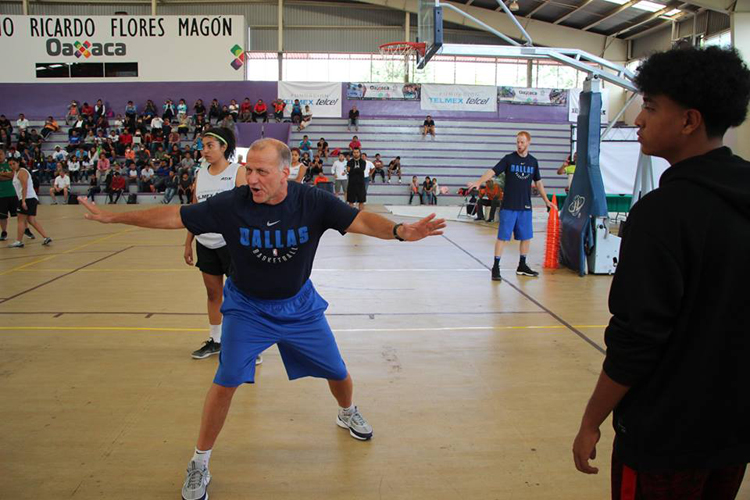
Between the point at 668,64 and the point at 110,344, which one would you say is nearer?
the point at 668,64

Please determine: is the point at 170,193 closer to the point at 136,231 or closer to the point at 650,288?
the point at 136,231

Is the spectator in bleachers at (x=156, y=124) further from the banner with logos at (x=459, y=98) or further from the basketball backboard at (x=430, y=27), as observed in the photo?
the basketball backboard at (x=430, y=27)

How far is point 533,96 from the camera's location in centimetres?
2841

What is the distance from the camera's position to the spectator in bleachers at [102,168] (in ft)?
78.2

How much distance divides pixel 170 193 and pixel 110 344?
18645mm

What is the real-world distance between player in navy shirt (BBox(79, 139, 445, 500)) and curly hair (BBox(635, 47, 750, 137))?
1.46 m

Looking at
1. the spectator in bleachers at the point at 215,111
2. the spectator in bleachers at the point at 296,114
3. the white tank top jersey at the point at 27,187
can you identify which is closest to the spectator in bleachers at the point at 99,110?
the spectator in bleachers at the point at 215,111

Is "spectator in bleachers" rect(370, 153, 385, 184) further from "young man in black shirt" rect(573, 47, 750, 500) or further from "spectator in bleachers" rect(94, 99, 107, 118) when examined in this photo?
"young man in black shirt" rect(573, 47, 750, 500)

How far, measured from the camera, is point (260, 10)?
3109 centimetres

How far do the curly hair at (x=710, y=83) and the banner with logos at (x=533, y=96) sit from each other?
28.1 meters

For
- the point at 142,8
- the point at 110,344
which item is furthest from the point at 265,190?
the point at 142,8

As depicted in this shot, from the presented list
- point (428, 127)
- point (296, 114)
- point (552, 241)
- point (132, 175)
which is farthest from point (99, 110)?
point (552, 241)

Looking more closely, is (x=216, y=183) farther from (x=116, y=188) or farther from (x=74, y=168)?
(x=74, y=168)

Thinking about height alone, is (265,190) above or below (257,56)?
below
